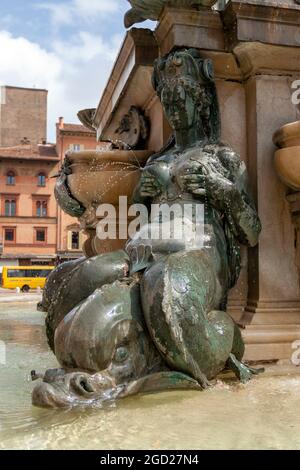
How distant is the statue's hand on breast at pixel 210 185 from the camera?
3213 millimetres

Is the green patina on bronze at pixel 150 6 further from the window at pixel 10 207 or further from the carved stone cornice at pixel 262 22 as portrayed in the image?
the window at pixel 10 207

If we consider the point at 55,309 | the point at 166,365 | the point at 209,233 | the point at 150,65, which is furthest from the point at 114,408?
the point at 150,65

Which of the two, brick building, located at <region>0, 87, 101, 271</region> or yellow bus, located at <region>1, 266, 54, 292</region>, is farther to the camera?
brick building, located at <region>0, 87, 101, 271</region>

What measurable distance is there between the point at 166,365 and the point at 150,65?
235 centimetres

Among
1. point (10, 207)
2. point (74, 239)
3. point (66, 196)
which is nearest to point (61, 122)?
point (10, 207)

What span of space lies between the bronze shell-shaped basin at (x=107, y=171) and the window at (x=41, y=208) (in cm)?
4462

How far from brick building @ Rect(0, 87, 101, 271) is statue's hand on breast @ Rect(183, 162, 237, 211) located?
141 ft

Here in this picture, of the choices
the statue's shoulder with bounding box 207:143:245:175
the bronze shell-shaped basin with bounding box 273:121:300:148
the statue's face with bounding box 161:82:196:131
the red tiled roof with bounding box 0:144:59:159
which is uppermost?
the red tiled roof with bounding box 0:144:59:159

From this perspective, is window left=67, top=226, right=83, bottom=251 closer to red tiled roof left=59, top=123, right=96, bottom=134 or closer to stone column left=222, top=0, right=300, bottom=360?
red tiled roof left=59, top=123, right=96, bottom=134

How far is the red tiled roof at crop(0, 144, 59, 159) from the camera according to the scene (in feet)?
156

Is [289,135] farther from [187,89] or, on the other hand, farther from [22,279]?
[22,279]

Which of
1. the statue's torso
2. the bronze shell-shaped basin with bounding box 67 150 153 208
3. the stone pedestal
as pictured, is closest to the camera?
the statue's torso
